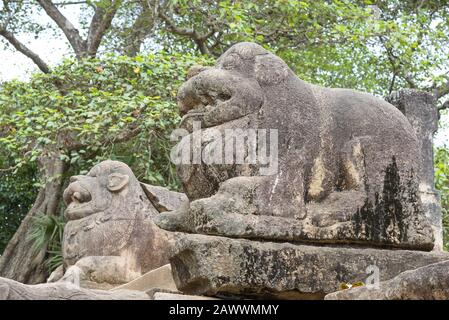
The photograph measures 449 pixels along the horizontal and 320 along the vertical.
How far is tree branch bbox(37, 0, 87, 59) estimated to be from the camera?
14.7 meters

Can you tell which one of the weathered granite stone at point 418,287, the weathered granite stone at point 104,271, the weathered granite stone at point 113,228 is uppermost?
the weathered granite stone at point 113,228

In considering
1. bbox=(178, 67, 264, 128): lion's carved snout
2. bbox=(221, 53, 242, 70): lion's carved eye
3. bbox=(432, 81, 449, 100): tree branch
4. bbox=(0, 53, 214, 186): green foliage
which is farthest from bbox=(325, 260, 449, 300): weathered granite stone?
bbox=(432, 81, 449, 100): tree branch

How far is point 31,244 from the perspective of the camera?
13.2m

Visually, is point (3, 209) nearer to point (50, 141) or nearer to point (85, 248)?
point (50, 141)

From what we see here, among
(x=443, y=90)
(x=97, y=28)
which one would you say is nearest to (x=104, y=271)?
(x=97, y=28)

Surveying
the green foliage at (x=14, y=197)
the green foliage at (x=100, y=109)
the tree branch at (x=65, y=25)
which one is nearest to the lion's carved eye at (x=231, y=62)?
the green foliage at (x=100, y=109)

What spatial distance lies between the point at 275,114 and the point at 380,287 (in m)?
1.89

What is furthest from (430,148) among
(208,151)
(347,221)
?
(208,151)

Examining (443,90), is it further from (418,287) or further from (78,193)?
(418,287)

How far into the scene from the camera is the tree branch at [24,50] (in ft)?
48.4

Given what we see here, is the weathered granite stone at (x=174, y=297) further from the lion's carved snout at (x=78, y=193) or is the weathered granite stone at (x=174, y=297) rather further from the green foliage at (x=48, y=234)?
the green foliage at (x=48, y=234)

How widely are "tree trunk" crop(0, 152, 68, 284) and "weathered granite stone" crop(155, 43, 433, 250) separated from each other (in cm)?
763

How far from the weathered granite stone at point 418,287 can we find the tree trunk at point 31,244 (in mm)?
9528
